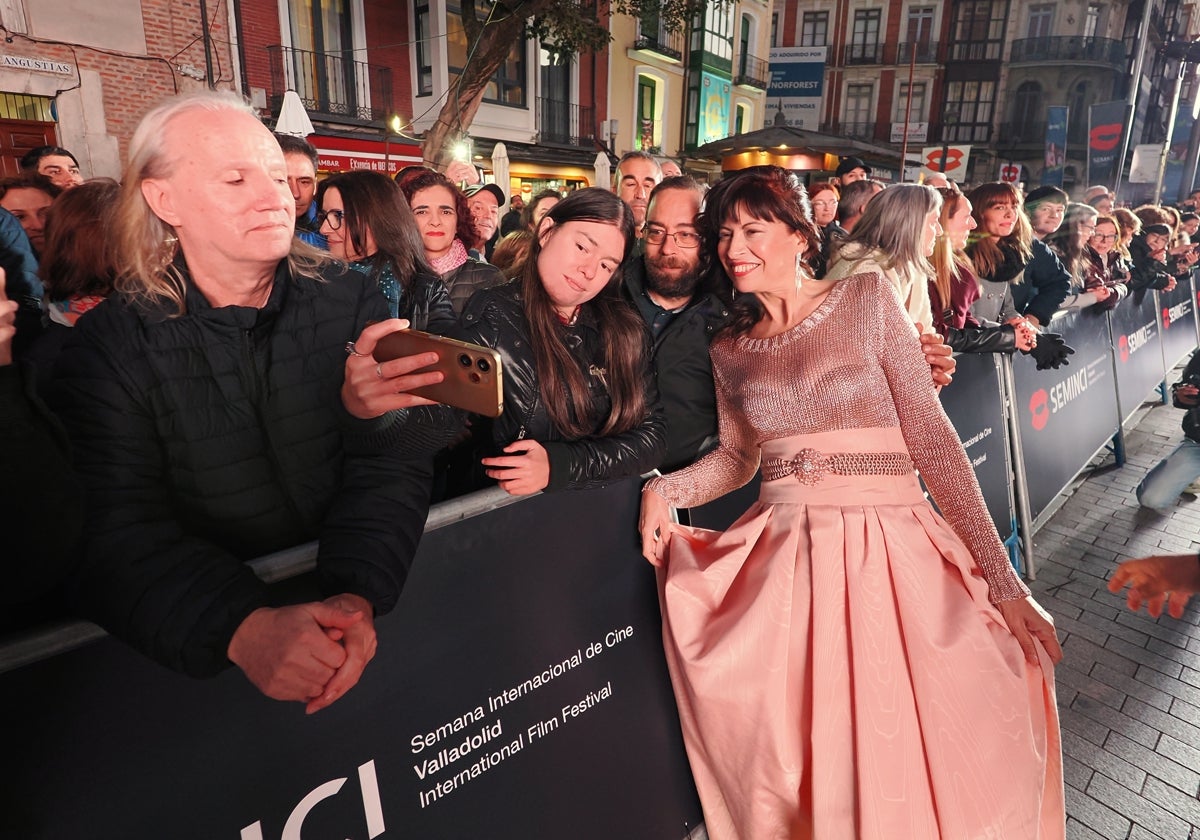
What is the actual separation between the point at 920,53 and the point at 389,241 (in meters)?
42.4

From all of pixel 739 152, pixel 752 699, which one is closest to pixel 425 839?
pixel 752 699

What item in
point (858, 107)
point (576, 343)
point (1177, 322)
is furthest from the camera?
point (858, 107)

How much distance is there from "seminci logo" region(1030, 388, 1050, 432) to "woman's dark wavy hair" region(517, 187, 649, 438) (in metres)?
3.23

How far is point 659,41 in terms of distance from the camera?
72.2 ft

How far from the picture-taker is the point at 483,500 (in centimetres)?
176

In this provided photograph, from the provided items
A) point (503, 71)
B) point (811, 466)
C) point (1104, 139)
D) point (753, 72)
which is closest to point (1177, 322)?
point (811, 466)

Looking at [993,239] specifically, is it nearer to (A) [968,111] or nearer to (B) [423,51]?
(B) [423,51]

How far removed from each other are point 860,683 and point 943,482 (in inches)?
27.0

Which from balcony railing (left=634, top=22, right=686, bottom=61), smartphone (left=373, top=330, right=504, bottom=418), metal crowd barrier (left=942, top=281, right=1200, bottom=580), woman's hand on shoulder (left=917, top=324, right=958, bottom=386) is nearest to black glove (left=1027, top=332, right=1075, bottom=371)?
metal crowd barrier (left=942, top=281, right=1200, bottom=580)

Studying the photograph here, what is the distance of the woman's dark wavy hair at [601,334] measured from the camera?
7.06 ft

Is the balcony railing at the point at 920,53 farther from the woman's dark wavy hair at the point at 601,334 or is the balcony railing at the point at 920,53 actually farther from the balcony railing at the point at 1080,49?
the woman's dark wavy hair at the point at 601,334

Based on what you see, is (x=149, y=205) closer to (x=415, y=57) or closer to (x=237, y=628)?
(x=237, y=628)

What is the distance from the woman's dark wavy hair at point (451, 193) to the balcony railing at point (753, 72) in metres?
25.8

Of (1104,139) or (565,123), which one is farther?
(565,123)
